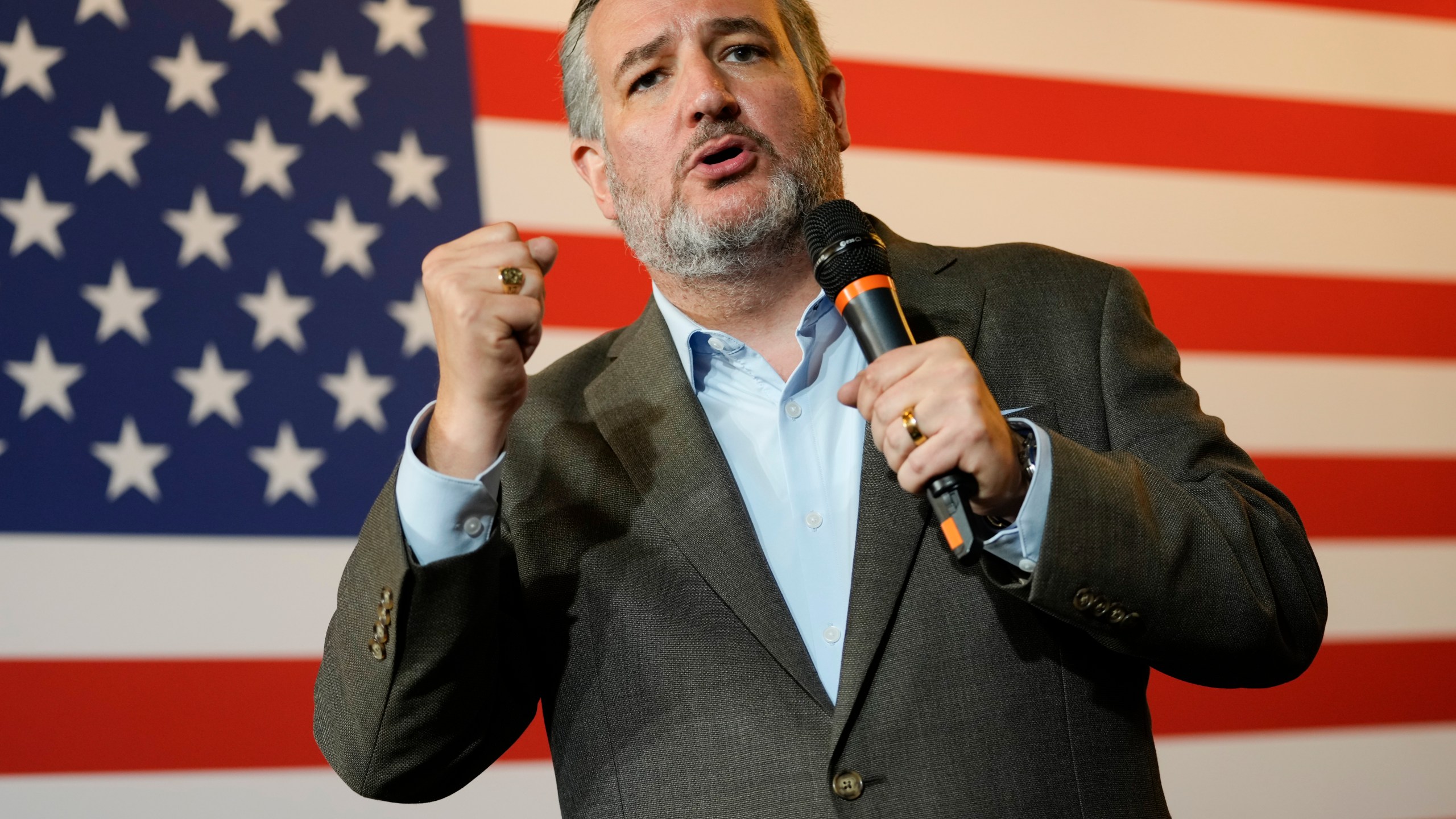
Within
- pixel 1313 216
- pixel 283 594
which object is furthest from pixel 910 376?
pixel 1313 216

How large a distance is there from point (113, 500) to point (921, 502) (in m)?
1.56

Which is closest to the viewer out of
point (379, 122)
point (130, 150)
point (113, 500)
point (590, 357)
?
point (590, 357)

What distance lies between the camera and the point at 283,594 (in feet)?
7.30

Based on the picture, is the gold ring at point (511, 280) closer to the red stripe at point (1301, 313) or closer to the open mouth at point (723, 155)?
the open mouth at point (723, 155)

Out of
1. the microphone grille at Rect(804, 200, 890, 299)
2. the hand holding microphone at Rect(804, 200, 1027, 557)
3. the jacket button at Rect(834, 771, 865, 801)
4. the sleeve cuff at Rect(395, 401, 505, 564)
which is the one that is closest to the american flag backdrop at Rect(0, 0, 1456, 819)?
the sleeve cuff at Rect(395, 401, 505, 564)

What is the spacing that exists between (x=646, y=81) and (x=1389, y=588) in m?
2.27


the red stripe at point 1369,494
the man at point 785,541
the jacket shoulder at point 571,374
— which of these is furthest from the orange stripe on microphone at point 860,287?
the red stripe at point 1369,494

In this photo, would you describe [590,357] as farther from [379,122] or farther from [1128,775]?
[379,122]

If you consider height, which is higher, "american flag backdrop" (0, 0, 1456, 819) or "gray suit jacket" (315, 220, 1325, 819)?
"gray suit jacket" (315, 220, 1325, 819)

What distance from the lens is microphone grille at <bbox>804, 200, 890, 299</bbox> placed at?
3.79 feet

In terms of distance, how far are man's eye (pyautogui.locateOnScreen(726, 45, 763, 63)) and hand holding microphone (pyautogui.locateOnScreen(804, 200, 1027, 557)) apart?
0.65m

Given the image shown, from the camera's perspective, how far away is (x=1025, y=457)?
44.2 inches

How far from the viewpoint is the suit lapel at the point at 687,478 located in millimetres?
1263

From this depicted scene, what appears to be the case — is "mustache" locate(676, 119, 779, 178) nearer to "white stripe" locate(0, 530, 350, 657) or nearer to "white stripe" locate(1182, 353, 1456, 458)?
"white stripe" locate(0, 530, 350, 657)
